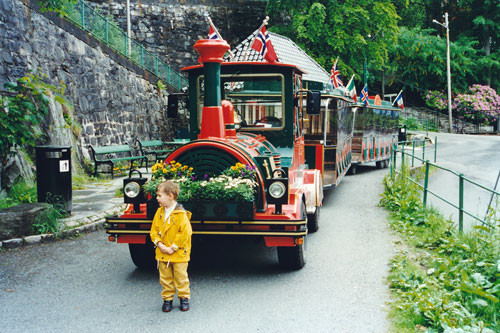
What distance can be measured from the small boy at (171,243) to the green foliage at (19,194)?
16.6 ft

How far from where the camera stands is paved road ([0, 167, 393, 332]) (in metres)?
4.61

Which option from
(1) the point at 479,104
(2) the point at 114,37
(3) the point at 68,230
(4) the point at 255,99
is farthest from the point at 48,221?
(1) the point at 479,104

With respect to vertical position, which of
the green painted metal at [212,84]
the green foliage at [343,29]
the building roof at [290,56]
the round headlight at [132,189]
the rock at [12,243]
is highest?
the green foliage at [343,29]

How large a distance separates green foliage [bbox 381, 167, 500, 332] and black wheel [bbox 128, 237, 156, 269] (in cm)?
288

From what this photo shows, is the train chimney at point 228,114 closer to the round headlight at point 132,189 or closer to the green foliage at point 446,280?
the round headlight at point 132,189

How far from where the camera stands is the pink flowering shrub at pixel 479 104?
127 feet

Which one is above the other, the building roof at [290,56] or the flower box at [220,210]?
the building roof at [290,56]

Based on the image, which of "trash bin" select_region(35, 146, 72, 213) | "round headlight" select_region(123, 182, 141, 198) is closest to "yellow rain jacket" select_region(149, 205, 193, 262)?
"round headlight" select_region(123, 182, 141, 198)

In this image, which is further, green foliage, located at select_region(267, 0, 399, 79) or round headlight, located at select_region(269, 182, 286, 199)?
green foliage, located at select_region(267, 0, 399, 79)

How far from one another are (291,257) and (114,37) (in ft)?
47.3

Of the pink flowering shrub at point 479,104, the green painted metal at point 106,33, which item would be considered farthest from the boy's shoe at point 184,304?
the pink flowering shrub at point 479,104

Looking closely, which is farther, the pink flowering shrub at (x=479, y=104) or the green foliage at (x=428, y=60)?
the pink flowering shrub at (x=479, y=104)

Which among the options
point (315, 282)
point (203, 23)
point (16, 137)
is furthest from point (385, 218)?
point (203, 23)

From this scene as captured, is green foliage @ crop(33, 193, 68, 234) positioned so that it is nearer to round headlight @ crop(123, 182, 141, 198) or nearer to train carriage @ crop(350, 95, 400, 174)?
round headlight @ crop(123, 182, 141, 198)
